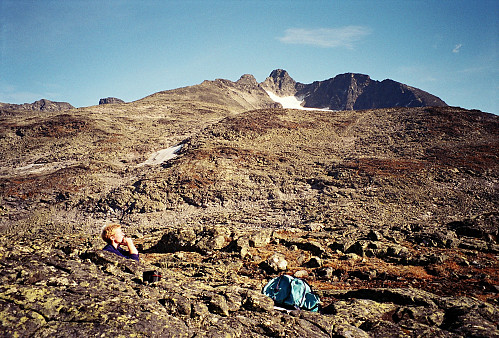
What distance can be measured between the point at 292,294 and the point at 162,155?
30.1 meters

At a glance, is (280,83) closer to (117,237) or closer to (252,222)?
(252,222)

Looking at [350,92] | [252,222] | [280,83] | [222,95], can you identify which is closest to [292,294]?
[252,222]

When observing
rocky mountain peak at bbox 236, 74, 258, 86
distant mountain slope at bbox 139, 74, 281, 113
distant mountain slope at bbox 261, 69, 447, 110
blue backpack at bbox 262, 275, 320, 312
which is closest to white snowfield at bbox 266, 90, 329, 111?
distant mountain slope at bbox 261, 69, 447, 110

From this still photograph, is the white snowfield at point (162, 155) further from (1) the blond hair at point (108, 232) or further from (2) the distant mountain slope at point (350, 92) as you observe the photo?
(2) the distant mountain slope at point (350, 92)

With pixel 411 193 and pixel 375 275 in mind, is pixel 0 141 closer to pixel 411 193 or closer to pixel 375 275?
pixel 375 275

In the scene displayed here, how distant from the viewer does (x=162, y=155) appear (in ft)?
108

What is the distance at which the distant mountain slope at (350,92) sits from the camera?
126 m

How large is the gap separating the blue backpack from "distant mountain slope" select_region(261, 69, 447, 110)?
450 feet

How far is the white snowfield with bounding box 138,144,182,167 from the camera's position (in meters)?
30.9

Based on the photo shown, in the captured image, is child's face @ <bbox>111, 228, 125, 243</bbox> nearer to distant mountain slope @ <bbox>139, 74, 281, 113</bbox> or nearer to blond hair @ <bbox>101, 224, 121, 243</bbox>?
blond hair @ <bbox>101, 224, 121, 243</bbox>

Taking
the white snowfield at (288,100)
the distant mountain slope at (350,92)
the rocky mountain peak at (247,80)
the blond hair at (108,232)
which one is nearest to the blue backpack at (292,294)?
the blond hair at (108,232)

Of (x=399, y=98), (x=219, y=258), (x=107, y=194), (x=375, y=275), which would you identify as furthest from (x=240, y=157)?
(x=399, y=98)

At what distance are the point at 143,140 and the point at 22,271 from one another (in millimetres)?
36670

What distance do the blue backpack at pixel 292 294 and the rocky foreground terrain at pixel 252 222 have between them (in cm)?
37
